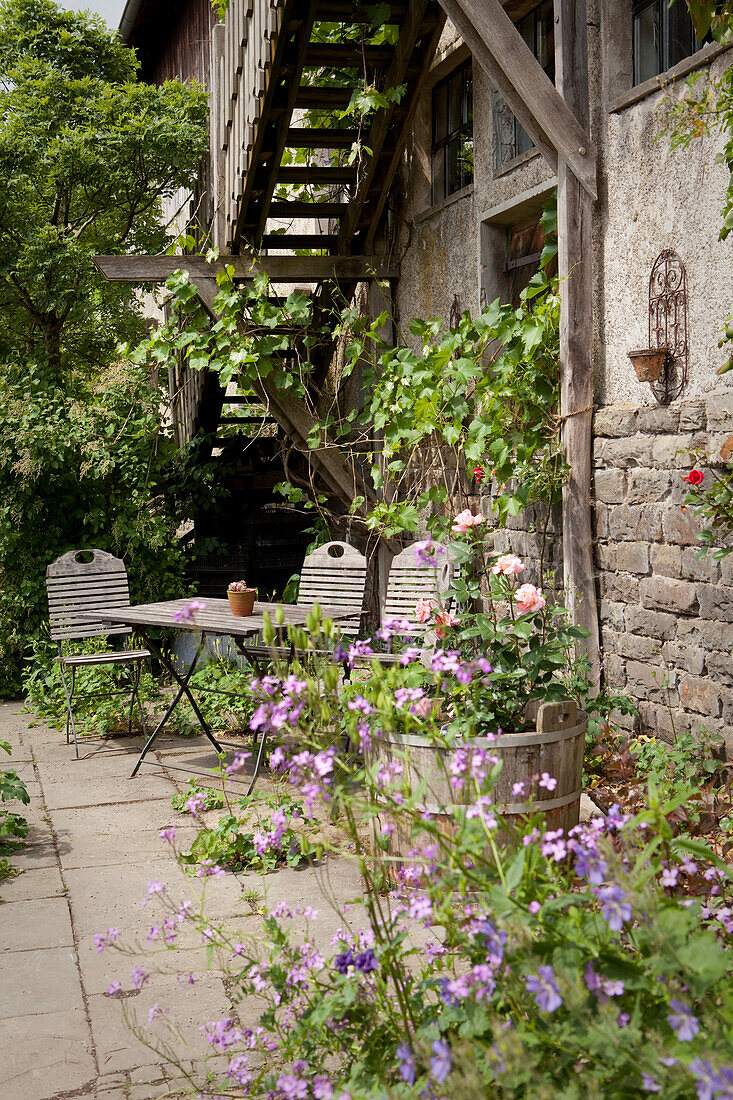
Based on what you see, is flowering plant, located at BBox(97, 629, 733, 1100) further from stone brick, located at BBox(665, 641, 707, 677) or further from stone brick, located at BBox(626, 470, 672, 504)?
stone brick, located at BBox(626, 470, 672, 504)

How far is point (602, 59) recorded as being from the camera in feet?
15.7

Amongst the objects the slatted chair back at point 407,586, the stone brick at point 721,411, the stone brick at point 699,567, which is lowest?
the slatted chair back at point 407,586

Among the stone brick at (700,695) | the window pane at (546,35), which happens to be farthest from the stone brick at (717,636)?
the window pane at (546,35)

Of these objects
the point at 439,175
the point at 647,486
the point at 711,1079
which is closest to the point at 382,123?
the point at 439,175

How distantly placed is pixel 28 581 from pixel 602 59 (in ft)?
15.7

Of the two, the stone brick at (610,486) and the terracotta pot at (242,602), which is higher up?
the stone brick at (610,486)

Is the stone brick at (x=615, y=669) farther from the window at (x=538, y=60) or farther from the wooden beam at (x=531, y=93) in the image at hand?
the window at (x=538, y=60)

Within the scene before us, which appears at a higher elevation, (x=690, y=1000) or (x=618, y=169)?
(x=618, y=169)

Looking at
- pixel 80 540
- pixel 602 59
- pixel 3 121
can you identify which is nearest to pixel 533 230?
pixel 602 59

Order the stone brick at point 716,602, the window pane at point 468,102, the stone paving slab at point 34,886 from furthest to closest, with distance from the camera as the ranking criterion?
1. the window pane at point 468,102
2. the stone brick at point 716,602
3. the stone paving slab at point 34,886

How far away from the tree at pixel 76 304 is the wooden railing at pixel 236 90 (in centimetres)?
149

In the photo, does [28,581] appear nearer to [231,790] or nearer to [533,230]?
[231,790]

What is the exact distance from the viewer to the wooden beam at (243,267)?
6910 mm

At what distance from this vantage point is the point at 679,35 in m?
4.39
